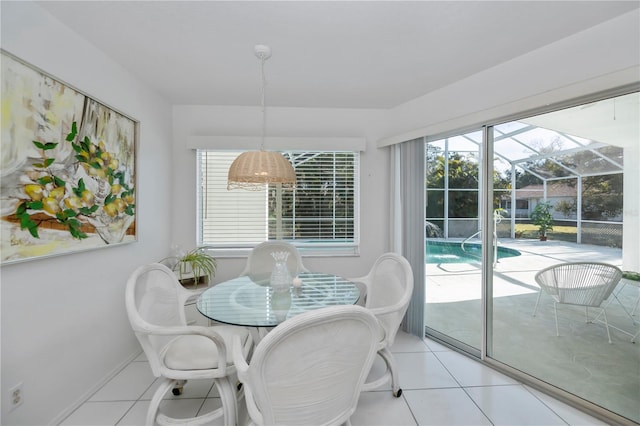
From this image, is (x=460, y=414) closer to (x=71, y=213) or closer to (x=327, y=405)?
(x=327, y=405)

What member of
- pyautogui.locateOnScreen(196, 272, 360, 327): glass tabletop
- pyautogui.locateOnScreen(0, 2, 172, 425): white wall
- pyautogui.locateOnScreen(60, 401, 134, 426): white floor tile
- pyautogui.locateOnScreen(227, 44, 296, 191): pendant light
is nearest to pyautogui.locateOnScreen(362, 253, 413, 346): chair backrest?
pyautogui.locateOnScreen(196, 272, 360, 327): glass tabletop

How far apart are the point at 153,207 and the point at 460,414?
311 cm

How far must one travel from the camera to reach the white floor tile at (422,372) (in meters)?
2.10

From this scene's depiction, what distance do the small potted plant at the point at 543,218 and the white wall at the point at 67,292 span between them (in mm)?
3390

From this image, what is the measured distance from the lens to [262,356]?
956mm

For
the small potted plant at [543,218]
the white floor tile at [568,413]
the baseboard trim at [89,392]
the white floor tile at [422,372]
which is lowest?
the white floor tile at [568,413]

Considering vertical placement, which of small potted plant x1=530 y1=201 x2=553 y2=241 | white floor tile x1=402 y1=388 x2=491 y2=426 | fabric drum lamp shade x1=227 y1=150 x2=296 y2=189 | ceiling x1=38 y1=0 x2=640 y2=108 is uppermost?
ceiling x1=38 y1=0 x2=640 y2=108

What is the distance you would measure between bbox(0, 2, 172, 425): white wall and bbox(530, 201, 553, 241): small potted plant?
3390mm

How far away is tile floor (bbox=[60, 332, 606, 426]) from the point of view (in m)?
1.75

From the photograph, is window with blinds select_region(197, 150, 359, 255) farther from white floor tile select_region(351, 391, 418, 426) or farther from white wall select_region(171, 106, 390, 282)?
white floor tile select_region(351, 391, 418, 426)

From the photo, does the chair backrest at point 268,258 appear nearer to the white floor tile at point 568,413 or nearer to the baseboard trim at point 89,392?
→ the baseboard trim at point 89,392

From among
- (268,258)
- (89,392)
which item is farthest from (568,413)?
(89,392)

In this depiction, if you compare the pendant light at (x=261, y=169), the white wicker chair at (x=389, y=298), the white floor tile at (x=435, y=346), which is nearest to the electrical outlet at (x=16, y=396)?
the pendant light at (x=261, y=169)

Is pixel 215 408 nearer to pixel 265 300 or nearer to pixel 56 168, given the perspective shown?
pixel 265 300
